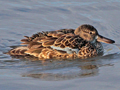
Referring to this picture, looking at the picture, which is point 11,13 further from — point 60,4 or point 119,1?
point 119,1

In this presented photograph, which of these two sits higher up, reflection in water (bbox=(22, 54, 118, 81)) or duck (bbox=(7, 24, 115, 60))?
duck (bbox=(7, 24, 115, 60))

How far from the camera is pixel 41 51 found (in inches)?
369

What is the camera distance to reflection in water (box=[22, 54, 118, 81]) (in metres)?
7.28

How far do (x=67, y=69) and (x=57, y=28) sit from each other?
4.23 meters

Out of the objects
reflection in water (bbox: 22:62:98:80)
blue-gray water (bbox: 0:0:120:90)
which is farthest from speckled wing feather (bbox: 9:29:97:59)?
reflection in water (bbox: 22:62:98:80)

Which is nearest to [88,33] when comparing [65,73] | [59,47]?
[59,47]

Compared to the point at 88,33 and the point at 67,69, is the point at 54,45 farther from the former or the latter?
the point at 67,69

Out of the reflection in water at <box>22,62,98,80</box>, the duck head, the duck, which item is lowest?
the reflection in water at <box>22,62,98,80</box>

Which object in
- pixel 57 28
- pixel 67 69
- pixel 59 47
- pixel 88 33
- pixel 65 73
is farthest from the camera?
pixel 57 28

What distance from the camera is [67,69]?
26.0 feet

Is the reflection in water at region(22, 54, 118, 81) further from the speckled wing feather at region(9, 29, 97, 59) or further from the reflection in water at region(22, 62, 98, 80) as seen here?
Answer: the speckled wing feather at region(9, 29, 97, 59)

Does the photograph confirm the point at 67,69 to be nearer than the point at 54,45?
Yes

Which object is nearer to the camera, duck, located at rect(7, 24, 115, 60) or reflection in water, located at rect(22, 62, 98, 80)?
reflection in water, located at rect(22, 62, 98, 80)

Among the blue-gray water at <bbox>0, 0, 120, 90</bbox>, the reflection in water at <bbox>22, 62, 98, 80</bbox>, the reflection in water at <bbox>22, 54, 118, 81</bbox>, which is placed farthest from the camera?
the reflection in water at <bbox>22, 54, 118, 81</bbox>
